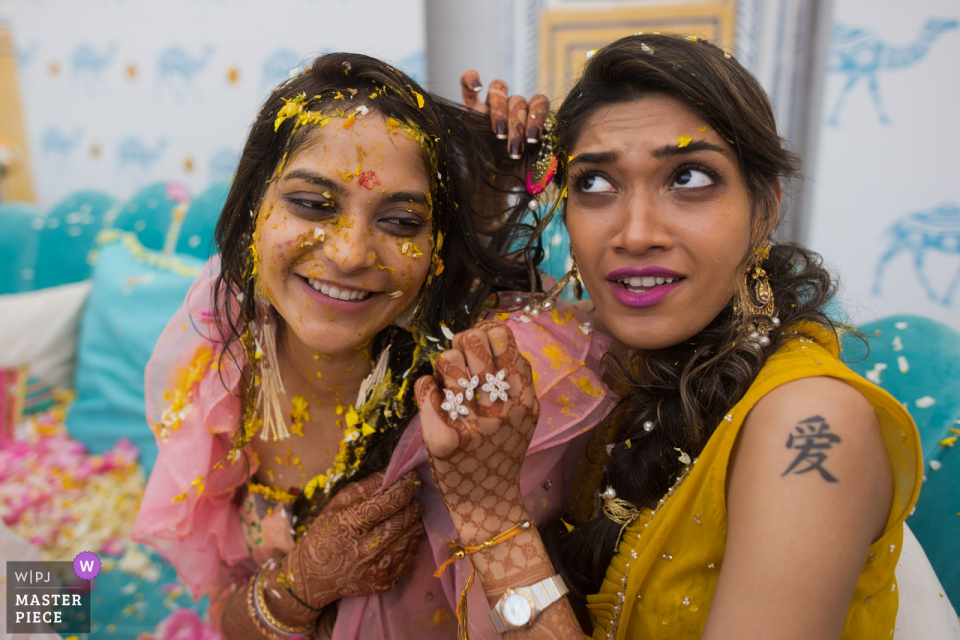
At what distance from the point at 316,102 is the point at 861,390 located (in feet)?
3.80

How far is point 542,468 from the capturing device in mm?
1215

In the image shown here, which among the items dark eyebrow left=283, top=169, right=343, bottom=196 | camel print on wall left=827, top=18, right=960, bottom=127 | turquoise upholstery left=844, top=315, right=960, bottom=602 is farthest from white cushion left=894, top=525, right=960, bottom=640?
camel print on wall left=827, top=18, right=960, bottom=127

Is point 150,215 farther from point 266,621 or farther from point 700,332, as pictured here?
point 700,332

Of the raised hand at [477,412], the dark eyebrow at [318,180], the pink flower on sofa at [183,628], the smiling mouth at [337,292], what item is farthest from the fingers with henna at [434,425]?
the pink flower on sofa at [183,628]

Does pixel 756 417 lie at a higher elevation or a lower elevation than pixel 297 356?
higher

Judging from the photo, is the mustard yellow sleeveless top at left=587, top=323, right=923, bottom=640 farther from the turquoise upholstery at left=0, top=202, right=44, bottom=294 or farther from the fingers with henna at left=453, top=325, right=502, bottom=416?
the turquoise upholstery at left=0, top=202, right=44, bottom=294

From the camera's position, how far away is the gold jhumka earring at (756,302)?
1.05 metres

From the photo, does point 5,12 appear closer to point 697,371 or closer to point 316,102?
point 316,102

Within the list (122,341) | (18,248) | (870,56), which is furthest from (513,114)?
(18,248)

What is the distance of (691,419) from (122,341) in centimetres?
236

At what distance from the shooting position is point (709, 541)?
962 millimetres

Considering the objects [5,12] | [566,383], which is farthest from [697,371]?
[5,12]

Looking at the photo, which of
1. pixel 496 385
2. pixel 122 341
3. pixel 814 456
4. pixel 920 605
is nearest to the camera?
pixel 814 456

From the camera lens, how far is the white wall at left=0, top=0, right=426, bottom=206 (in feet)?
8.64
